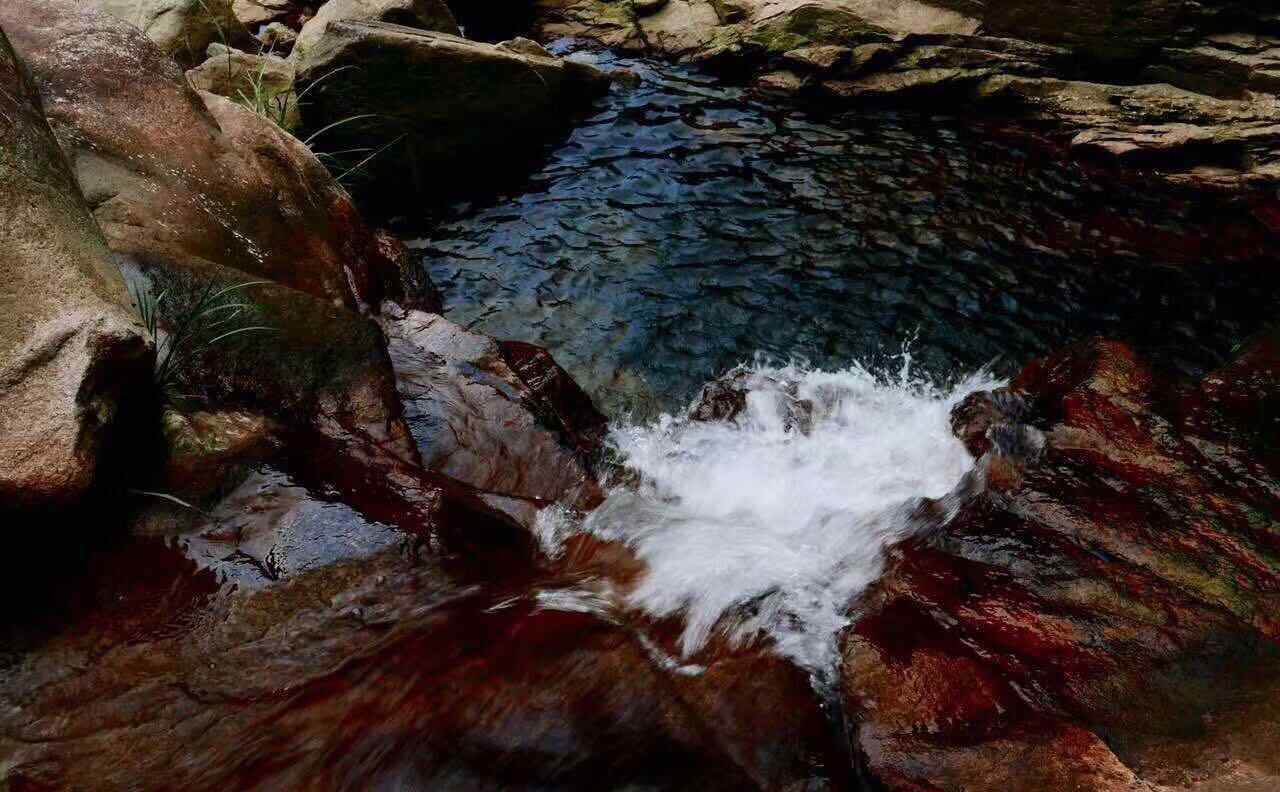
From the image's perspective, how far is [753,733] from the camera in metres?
2.79

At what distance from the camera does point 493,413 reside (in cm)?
453

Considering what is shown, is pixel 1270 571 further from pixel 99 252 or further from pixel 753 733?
pixel 99 252

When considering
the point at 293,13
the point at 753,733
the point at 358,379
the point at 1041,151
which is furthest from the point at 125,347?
the point at 293,13

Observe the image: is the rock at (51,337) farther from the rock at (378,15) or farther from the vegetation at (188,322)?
the rock at (378,15)

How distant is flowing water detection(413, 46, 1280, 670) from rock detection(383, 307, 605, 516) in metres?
0.31

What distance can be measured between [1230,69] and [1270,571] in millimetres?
8026

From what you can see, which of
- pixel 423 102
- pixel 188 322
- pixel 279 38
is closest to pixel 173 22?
pixel 279 38

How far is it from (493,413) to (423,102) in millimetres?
5268

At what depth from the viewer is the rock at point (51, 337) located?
270 cm

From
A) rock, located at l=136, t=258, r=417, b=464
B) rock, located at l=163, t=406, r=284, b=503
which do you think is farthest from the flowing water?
rock, located at l=163, t=406, r=284, b=503

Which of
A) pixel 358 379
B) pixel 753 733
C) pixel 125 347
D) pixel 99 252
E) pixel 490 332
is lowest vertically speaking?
pixel 490 332

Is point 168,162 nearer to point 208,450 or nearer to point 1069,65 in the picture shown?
Result: point 208,450

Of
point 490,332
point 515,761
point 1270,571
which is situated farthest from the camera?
point 490,332

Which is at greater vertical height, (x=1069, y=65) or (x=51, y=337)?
(x=51, y=337)
